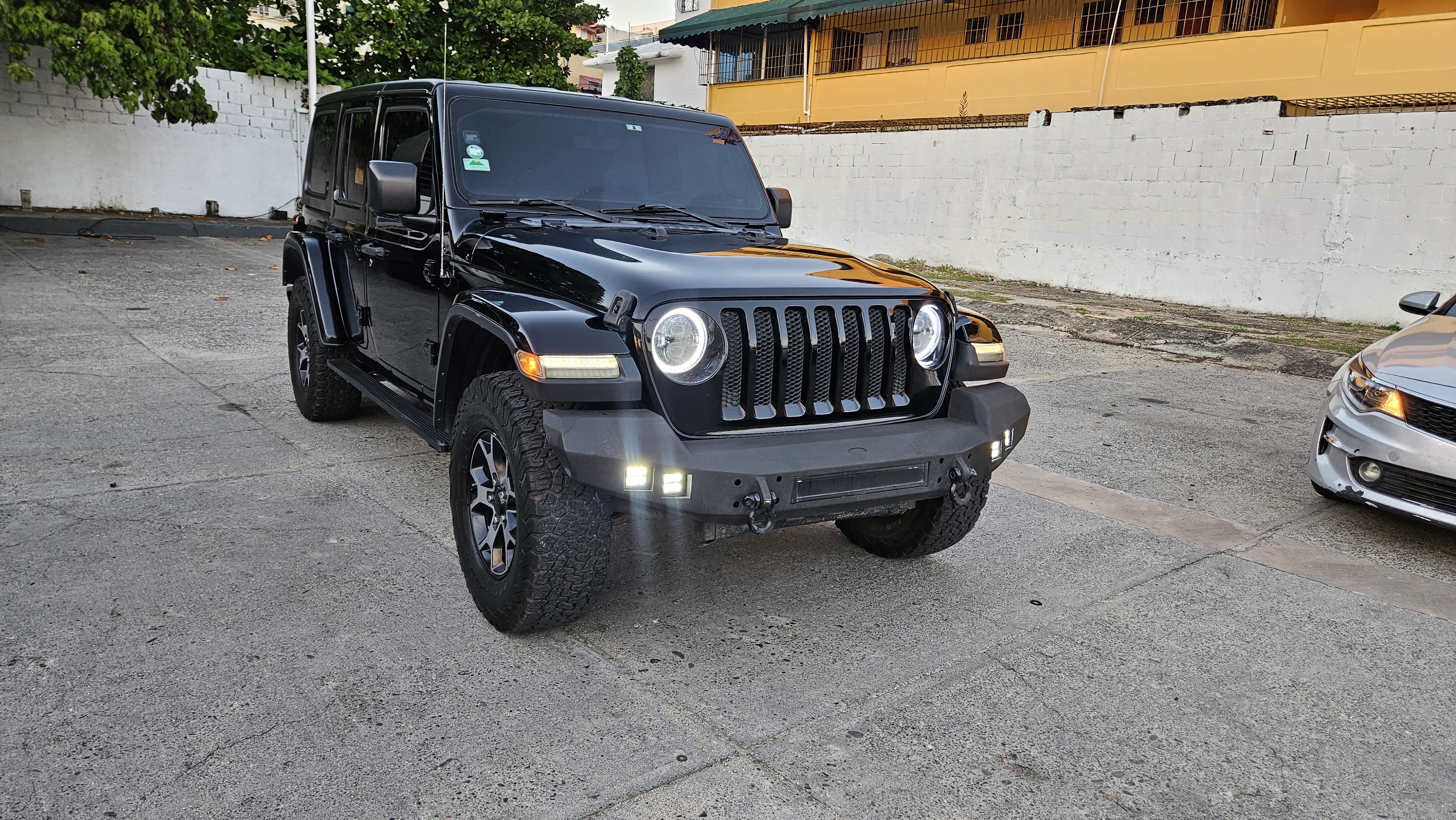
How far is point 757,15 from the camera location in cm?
2514

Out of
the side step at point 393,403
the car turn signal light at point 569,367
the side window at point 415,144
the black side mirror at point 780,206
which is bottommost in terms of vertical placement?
the side step at point 393,403

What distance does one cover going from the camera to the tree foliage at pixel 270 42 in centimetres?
1529

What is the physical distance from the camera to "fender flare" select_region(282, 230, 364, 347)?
5434 millimetres

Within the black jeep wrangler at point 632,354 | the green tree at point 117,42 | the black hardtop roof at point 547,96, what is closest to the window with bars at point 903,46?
the green tree at point 117,42

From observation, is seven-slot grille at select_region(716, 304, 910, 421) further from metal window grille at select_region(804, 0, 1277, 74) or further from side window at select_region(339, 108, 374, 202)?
metal window grille at select_region(804, 0, 1277, 74)

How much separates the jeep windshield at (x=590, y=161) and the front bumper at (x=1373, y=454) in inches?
120

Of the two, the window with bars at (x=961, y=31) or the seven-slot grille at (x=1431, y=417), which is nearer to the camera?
the seven-slot grille at (x=1431, y=417)

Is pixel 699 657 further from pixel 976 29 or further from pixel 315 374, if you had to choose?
pixel 976 29

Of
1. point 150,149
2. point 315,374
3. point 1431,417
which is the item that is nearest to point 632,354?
point 315,374

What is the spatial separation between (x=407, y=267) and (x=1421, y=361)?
485 cm

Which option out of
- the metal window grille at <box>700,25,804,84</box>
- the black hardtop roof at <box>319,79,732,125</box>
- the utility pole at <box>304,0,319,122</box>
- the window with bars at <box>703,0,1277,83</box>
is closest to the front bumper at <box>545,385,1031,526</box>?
the black hardtop roof at <box>319,79,732,125</box>

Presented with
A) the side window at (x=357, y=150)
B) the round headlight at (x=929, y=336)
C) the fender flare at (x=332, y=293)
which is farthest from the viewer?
the fender flare at (x=332, y=293)

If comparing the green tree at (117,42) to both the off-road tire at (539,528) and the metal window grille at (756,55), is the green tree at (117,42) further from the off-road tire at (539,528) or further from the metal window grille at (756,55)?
the off-road tire at (539,528)

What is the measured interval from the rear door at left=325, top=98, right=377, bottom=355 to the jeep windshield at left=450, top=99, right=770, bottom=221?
1.02 meters
